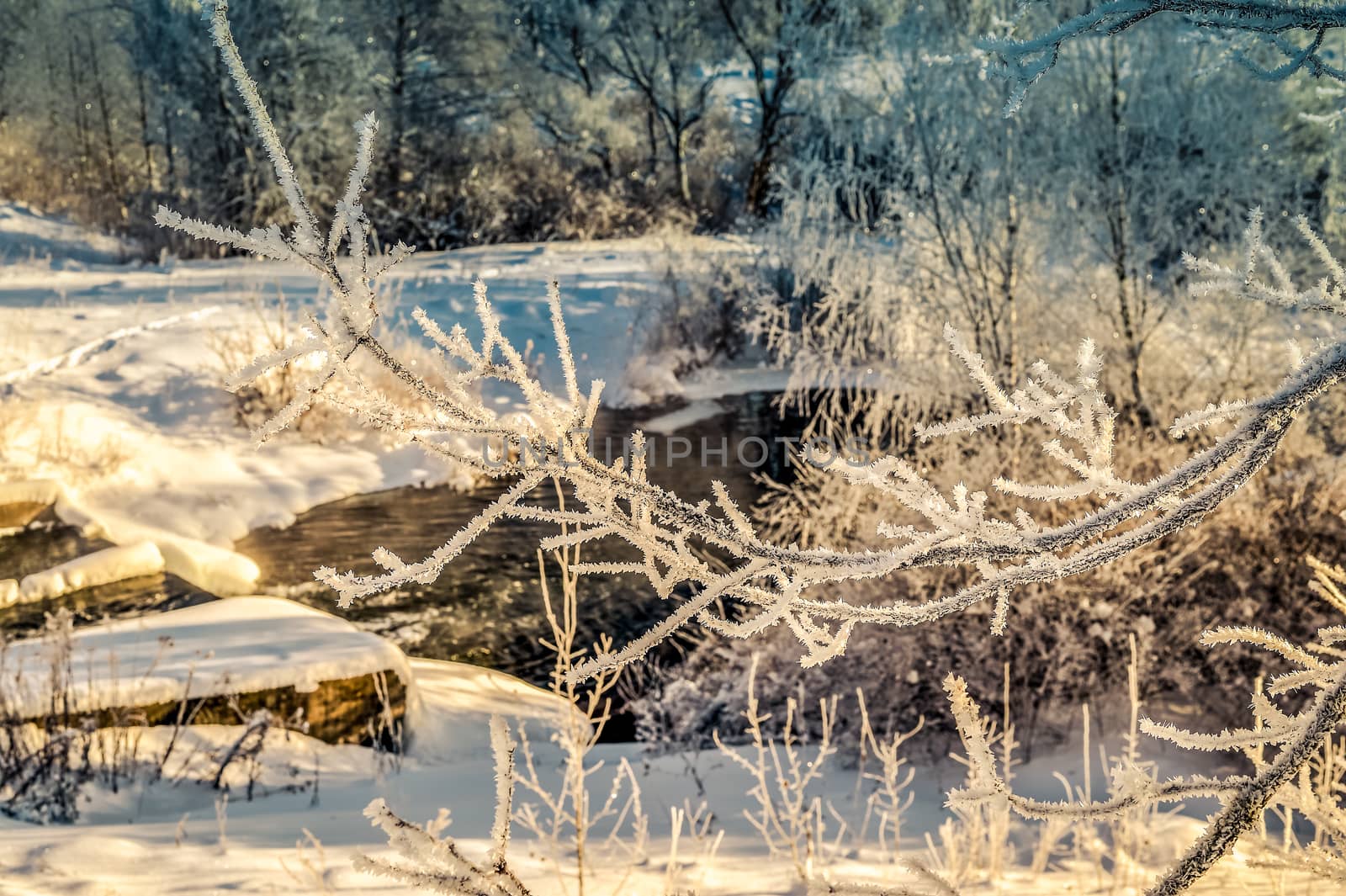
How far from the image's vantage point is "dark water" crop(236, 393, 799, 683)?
657 centimetres

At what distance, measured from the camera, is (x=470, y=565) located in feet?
25.1

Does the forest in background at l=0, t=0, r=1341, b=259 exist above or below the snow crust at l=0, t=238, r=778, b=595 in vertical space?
above

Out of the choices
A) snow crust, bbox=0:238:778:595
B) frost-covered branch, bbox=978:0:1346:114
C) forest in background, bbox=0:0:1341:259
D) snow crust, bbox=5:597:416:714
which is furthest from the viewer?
forest in background, bbox=0:0:1341:259

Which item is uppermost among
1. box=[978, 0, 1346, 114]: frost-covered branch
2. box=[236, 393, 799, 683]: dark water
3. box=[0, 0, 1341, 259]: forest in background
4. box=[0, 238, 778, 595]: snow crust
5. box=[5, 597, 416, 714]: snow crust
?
box=[0, 0, 1341, 259]: forest in background

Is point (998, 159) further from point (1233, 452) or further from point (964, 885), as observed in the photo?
point (1233, 452)

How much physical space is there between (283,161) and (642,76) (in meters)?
23.4

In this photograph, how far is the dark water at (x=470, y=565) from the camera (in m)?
6.57

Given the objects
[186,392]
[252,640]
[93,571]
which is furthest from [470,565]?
[186,392]

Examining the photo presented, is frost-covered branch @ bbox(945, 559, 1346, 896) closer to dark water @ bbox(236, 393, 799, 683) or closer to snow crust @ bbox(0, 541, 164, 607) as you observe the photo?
dark water @ bbox(236, 393, 799, 683)

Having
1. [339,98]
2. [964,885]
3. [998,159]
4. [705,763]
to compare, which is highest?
[339,98]

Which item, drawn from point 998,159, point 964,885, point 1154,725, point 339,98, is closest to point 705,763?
point 964,885

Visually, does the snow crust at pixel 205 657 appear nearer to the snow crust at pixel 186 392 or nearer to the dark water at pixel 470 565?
the dark water at pixel 470 565

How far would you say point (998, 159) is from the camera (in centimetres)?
764

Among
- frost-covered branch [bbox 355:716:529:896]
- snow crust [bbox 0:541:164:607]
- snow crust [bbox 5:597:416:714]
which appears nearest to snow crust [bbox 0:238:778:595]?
snow crust [bbox 0:541:164:607]
